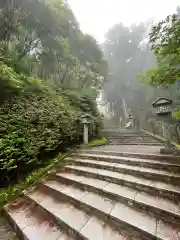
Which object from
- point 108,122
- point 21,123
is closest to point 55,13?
point 21,123

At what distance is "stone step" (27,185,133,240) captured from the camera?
72.3 inches

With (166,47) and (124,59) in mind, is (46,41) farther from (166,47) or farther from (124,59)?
(124,59)

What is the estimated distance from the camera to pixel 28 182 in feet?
11.8

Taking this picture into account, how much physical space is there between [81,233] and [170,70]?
361 centimetres

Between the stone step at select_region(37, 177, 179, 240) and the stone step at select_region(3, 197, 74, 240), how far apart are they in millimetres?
268

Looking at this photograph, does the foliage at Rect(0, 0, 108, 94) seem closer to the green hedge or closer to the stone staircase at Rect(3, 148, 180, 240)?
the green hedge

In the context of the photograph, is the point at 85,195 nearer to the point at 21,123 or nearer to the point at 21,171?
the point at 21,171

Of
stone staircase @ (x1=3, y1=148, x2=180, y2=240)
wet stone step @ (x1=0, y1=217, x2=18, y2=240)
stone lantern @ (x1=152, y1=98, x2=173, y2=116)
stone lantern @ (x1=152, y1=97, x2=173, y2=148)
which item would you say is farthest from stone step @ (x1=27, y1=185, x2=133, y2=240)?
stone lantern @ (x1=152, y1=98, x2=173, y2=116)

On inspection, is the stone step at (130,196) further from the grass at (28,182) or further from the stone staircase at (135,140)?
the stone staircase at (135,140)

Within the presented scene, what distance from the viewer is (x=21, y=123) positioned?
4195 millimetres

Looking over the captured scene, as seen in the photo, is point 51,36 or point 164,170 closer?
point 164,170

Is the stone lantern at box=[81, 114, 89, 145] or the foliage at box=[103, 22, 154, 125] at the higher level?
the foliage at box=[103, 22, 154, 125]

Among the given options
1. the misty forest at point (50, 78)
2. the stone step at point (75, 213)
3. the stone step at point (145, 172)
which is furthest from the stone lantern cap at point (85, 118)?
the stone step at point (75, 213)

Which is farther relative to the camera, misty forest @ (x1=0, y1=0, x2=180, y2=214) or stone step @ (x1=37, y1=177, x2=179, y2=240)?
misty forest @ (x1=0, y1=0, x2=180, y2=214)
